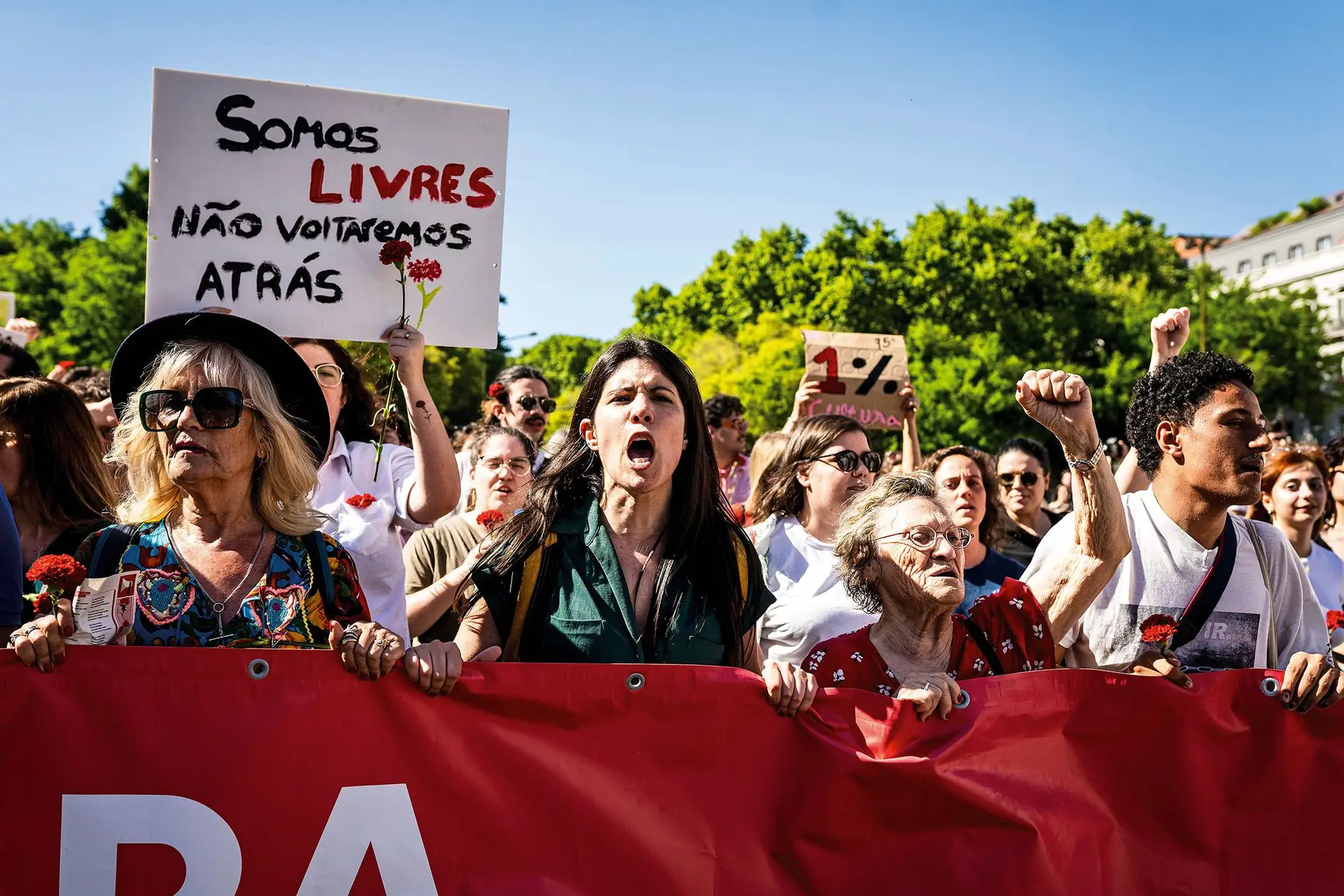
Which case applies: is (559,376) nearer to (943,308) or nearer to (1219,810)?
(943,308)

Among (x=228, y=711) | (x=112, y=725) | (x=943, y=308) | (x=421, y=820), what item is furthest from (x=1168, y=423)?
(x=943, y=308)

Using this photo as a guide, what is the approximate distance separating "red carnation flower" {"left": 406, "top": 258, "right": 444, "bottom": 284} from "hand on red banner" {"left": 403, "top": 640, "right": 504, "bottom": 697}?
4.68 ft

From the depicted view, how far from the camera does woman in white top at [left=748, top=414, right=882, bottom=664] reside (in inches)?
170

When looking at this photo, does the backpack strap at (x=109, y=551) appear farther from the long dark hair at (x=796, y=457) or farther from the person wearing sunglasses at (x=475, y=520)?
the long dark hair at (x=796, y=457)

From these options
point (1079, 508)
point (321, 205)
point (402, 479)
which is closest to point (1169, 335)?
point (1079, 508)

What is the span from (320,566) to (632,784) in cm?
88

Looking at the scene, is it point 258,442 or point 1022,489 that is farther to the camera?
point 1022,489

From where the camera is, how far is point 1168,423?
375cm

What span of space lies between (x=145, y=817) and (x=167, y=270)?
1.63m

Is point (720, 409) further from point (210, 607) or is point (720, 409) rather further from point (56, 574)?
point (56, 574)

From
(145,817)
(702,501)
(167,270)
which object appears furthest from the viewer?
(167,270)

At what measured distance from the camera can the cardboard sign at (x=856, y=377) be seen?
7320 millimetres

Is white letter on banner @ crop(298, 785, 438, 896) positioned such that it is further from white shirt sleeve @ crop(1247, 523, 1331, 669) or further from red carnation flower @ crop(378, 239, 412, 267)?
white shirt sleeve @ crop(1247, 523, 1331, 669)

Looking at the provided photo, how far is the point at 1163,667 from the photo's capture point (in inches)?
122
